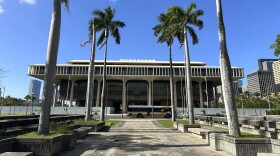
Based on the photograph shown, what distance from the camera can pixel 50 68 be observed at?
33.2 feet

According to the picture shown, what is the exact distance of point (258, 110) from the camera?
2864 inches

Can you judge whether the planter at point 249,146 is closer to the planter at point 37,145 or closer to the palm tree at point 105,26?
the planter at point 37,145

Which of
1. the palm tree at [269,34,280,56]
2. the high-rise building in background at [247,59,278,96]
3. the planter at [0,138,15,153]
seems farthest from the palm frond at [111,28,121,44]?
the high-rise building in background at [247,59,278,96]

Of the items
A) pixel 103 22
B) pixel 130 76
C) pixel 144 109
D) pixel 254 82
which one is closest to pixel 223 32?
pixel 103 22

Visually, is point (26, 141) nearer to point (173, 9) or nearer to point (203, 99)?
point (173, 9)

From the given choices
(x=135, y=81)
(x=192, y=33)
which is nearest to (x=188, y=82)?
(x=192, y=33)

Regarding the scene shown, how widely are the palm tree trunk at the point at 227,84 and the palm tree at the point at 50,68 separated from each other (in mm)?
8113

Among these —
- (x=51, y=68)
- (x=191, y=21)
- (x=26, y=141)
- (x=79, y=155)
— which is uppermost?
(x=191, y=21)

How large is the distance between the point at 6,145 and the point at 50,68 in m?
3.99

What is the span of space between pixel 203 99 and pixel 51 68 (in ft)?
264

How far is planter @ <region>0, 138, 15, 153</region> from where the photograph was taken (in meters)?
6.91

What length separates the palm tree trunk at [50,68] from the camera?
9453 millimetres

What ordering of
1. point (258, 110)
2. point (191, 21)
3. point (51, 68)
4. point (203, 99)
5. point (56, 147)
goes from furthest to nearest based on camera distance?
point (203, 99)
point (258, 110)
point (191, 21)
point (51, 68)
point (56, 147)

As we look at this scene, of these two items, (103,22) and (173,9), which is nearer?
(173,9)
